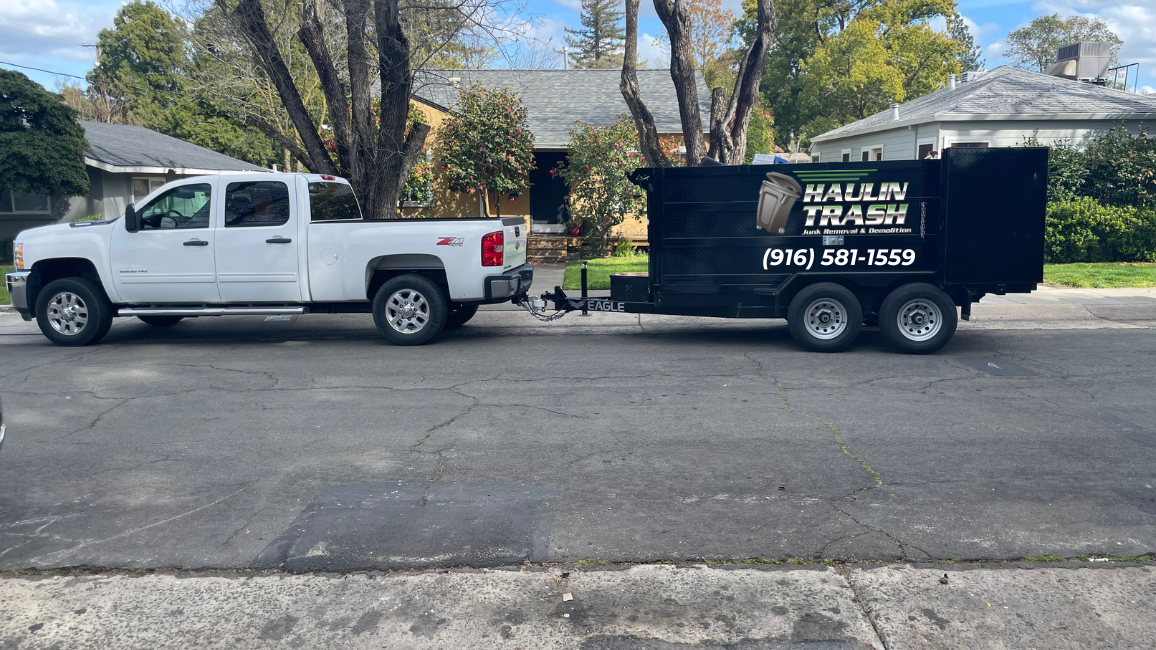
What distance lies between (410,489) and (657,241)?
5489 millimetres

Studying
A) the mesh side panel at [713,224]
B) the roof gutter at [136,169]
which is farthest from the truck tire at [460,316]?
the roof gutter at [136,169]

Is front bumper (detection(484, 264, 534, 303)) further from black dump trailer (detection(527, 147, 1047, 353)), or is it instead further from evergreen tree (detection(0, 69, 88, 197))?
evergreen tree (detection(0, 69, 88, 197))

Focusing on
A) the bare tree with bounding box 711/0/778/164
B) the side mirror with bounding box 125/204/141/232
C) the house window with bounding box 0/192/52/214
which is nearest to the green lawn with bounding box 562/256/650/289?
the bare tree with bounding box 711/0/778/164

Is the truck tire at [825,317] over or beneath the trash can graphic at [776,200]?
beneath

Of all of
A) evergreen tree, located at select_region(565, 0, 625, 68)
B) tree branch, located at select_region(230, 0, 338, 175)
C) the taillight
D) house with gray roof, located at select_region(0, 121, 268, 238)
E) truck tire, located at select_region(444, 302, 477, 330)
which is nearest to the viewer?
the taillight

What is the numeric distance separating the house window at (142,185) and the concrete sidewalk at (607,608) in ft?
78.3

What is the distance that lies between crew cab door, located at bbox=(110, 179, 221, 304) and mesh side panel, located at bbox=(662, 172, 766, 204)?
17.9ft

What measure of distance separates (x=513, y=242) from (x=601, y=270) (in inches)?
254

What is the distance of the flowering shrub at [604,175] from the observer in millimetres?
20891

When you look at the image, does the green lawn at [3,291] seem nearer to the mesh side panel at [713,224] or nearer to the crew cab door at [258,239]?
the crew cab door at [258,239]

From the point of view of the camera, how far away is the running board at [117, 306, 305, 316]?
426 inches

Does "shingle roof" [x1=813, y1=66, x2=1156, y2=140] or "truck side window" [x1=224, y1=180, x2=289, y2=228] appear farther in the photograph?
"shingle roof" [x1=813, y1=66, x2=1156, y2=140]

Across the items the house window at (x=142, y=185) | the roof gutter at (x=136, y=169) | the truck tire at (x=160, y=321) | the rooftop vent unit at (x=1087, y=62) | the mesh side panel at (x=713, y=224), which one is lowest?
the truck tire at (x=160, y=321)

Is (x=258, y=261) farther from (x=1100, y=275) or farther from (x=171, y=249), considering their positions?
(x=1100, y=275)
